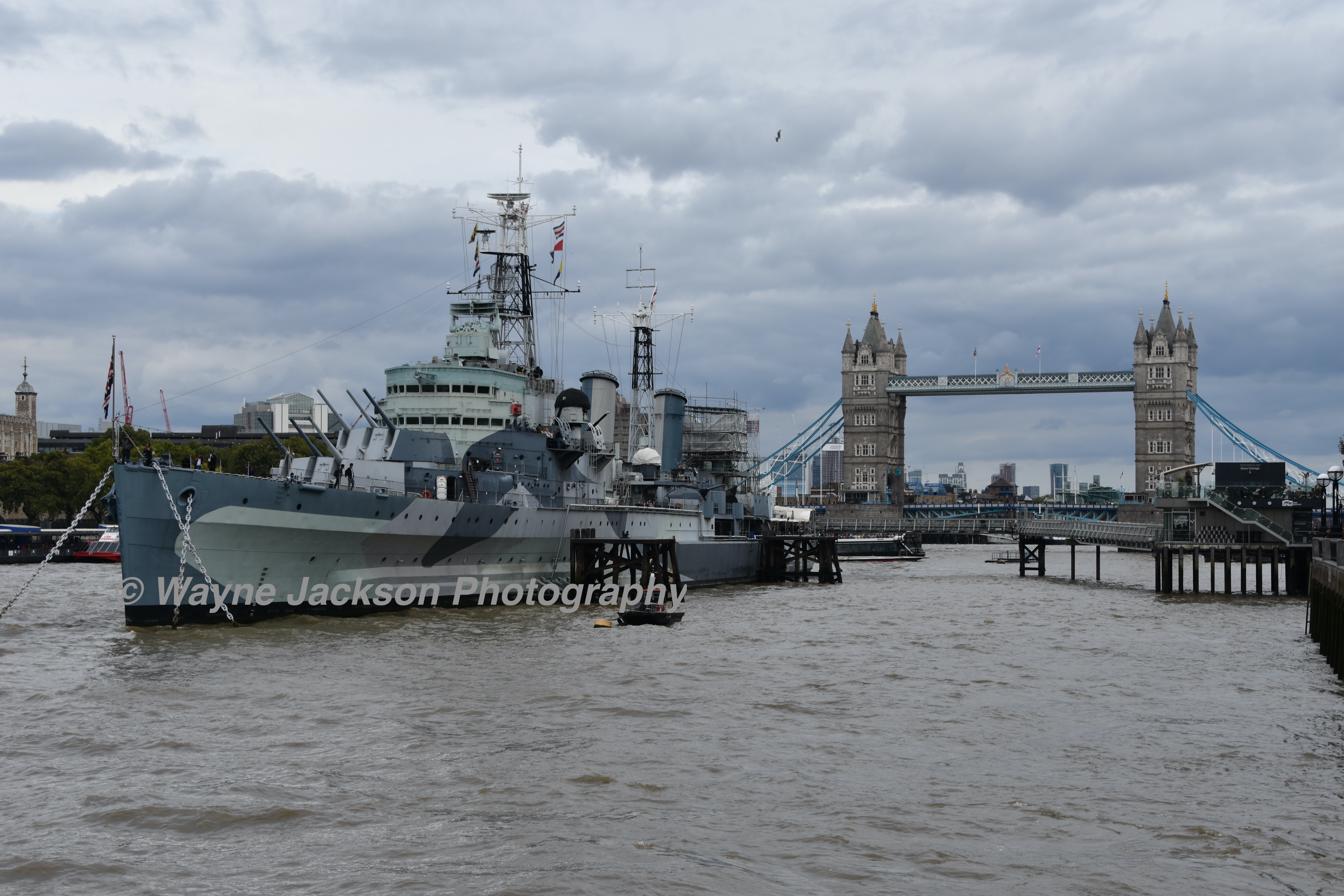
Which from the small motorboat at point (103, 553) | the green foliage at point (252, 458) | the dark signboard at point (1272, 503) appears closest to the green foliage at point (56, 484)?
the green foliage at point (252, 458)

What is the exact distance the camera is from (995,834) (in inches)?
432

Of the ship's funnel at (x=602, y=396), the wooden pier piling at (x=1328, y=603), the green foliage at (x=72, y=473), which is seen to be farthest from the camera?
the green foliage at (x=72, y=473)

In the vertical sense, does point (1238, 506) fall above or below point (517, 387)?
below

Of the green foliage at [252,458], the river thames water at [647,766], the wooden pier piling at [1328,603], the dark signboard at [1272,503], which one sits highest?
the green foliage at [252,458]

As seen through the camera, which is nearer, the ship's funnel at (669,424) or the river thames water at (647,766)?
the river thames water at (647,766)

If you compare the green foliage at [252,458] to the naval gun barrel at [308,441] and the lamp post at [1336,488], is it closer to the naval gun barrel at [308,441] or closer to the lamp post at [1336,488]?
the naval gun barrel at [308,441]

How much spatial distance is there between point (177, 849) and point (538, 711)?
6.77 meters

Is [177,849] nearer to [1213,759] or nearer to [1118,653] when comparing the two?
[1213,759]

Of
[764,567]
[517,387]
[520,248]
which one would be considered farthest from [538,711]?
[764,567]

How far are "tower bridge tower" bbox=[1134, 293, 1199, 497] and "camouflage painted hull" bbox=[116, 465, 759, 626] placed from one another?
12607 cm

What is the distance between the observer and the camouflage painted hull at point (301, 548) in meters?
23.2

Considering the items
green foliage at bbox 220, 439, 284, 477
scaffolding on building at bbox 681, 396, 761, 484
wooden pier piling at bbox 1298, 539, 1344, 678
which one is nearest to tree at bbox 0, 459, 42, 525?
green foliage at bbox 220, 439, 284, 477

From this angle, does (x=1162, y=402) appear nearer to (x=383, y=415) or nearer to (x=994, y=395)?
(x=994, y=395)

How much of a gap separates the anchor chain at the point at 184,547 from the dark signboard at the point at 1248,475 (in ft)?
153
